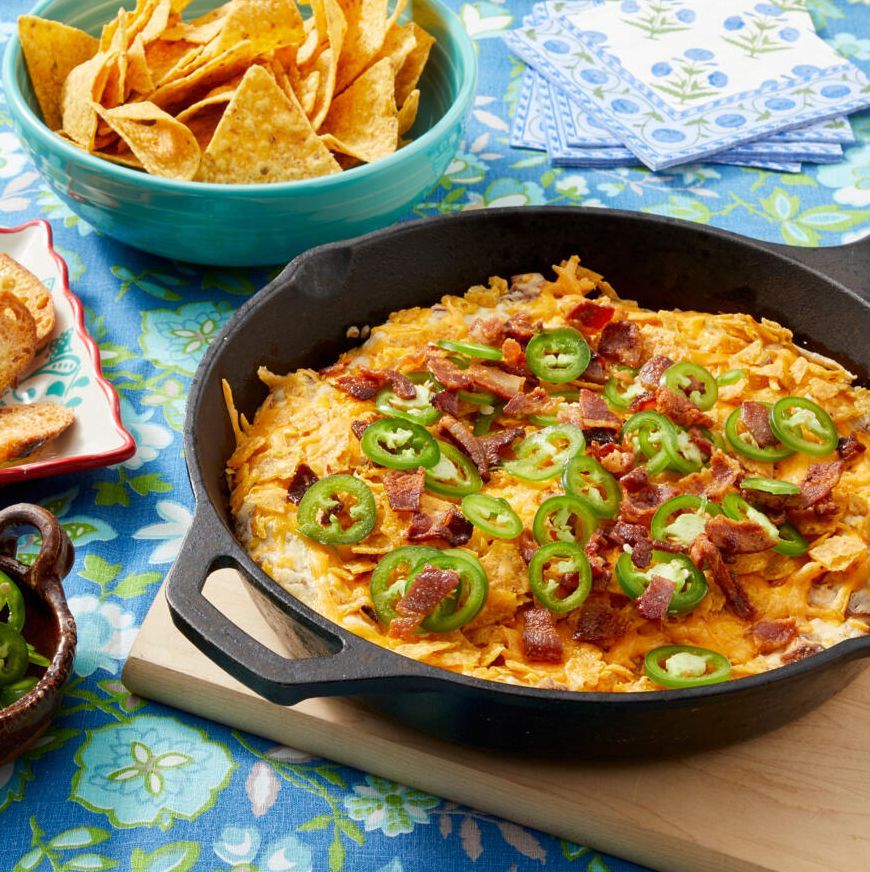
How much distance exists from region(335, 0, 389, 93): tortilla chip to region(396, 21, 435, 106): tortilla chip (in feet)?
0.59

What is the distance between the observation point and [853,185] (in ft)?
15.0

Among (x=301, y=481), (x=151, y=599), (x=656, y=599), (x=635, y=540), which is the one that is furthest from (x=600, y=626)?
(x=151, y=599)

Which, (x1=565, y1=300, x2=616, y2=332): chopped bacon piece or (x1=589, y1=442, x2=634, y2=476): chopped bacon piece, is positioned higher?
(x1=565, y1=300, x2=616, y2=332): chopped bacon piece

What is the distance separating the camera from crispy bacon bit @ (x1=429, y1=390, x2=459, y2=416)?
3066mm

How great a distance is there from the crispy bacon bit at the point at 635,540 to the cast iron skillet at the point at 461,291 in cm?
42

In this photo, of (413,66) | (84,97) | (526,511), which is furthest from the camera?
(413,66)

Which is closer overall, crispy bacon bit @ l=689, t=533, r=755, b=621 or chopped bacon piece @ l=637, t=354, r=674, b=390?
crispy bacon bit @ l=689, t=533, r=755, b=621

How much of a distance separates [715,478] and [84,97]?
245 centimetres

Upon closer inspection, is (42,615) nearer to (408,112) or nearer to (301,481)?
(301,481)

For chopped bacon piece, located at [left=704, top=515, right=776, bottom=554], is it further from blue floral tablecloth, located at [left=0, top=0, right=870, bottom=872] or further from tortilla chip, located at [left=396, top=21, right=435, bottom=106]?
tortilla chip, located at [left=396, top=21, right=435, bottom=106]

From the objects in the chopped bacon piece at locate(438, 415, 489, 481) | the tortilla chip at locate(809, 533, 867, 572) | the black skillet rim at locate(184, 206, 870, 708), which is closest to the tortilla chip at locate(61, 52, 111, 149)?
the black skillet rim at locate(184, 206, 870, 708)

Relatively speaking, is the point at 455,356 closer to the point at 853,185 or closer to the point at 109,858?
the point at 109,858

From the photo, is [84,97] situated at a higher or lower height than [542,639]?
higher

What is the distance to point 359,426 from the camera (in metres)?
2.98
